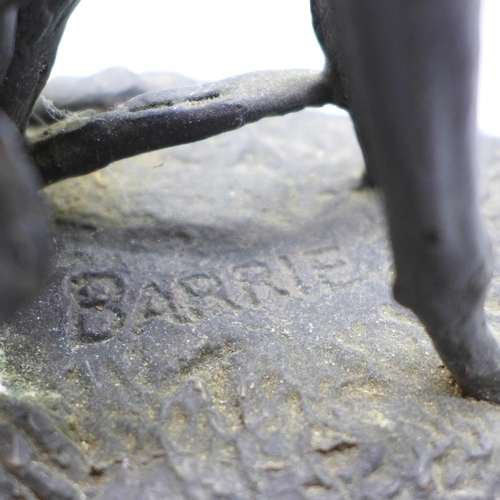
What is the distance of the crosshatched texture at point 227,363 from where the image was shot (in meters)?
0.59

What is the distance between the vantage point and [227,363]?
2.30ft

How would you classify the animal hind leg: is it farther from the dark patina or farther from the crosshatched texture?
the crosshatched texture

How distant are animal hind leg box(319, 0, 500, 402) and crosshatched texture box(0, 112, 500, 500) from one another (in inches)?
5.8

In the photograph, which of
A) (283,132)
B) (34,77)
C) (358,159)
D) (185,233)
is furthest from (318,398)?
(283,132)

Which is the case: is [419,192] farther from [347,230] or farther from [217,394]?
[347,230]

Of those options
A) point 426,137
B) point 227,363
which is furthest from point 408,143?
point 227,363

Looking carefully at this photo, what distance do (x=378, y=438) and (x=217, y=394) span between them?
177 millimetres

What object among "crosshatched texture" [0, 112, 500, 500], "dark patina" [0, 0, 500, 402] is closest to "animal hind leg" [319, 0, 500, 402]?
"dark patina" [0, 0, 500, 402]

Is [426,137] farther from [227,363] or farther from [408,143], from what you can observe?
[227,363]

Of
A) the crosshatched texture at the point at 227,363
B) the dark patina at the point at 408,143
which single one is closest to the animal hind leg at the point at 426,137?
the dark patina at the point at 408,143

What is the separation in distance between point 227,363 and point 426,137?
0.38m

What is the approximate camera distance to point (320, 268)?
871 mm

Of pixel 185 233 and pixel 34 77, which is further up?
pixel 34 77

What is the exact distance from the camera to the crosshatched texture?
1.92 ft
